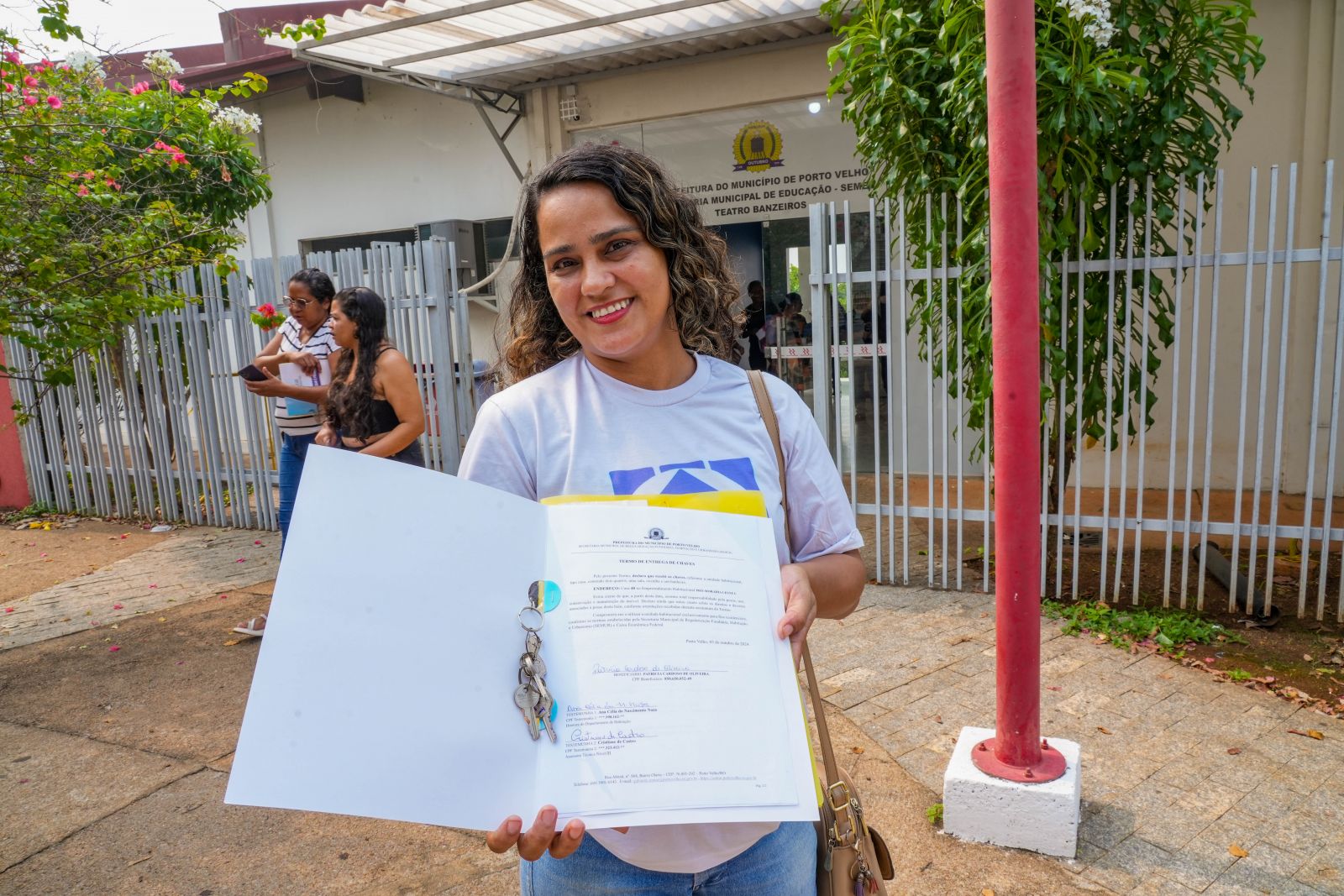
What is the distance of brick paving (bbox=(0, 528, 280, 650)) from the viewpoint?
5816 mm

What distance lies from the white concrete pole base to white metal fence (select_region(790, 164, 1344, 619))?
6.98 ft

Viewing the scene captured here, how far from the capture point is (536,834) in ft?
3.67

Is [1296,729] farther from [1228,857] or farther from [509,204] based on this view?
[509,204]

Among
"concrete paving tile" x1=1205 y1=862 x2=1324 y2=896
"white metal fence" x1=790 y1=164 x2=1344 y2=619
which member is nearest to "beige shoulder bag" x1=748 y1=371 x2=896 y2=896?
"concrete paving tile" x1=1205 y1=862 x2=1324 y2=896

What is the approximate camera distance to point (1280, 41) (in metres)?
6.78

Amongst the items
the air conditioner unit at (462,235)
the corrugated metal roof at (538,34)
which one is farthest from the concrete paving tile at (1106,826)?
the air conditioner unit at (462,235)

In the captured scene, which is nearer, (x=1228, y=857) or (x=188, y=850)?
(x=1228, y=857)

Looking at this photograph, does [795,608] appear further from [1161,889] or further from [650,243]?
[1161,889]

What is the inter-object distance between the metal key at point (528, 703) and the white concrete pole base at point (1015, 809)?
87.2 inches

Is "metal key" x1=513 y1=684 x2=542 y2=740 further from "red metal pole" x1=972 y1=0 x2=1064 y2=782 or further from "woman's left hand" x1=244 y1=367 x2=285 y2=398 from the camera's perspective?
"woman's left hand" x1=244 y1=367 x2=285 y2=398

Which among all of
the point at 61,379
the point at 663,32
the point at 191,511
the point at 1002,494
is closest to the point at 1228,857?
the point at 1002,494

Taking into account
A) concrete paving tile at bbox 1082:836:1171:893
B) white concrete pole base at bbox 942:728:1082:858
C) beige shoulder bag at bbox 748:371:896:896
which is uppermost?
beige shoulder bag at bbox 748:371:896:896

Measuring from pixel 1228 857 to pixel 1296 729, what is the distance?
1.09m

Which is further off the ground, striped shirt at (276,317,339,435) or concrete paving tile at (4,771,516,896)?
striped shirt at (276,317,339,435)
